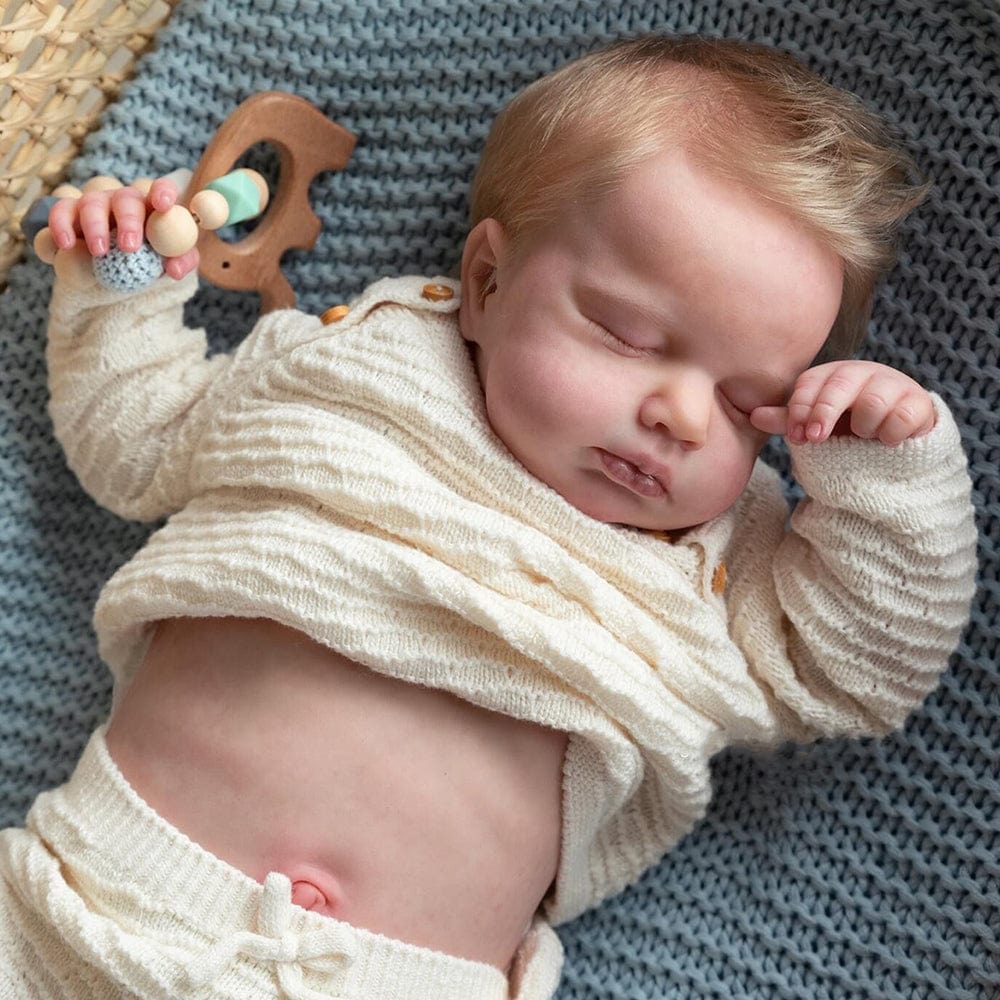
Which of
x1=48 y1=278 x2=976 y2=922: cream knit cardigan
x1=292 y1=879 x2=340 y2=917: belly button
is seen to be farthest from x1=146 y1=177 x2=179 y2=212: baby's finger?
x1=292 y1=879 x2=340 y2=917: belly button

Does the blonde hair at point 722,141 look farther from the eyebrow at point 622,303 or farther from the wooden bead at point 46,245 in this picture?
the wooden bead at point 46,245

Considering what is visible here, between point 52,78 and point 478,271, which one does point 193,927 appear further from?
point 52,78

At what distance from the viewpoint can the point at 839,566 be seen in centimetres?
133

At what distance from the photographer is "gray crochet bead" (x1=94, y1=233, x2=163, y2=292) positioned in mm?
1333

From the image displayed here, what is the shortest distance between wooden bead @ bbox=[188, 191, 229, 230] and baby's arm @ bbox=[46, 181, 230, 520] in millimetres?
39

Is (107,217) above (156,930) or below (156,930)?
above

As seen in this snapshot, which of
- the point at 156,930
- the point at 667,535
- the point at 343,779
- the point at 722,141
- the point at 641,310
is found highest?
the point at 722,141

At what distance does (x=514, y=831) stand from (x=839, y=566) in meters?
0.40

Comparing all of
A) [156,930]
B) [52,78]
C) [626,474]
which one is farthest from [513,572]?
[52,78]

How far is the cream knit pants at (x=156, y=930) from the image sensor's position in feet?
3.95

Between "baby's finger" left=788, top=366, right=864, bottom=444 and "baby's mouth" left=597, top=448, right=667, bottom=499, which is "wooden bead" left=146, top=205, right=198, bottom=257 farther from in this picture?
"baby's finger" left=788, top=366, right=864, bottom=444

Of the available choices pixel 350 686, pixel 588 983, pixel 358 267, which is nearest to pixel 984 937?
pixel 588 983

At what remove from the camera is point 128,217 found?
1.32m

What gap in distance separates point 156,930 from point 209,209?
0.68 meters
